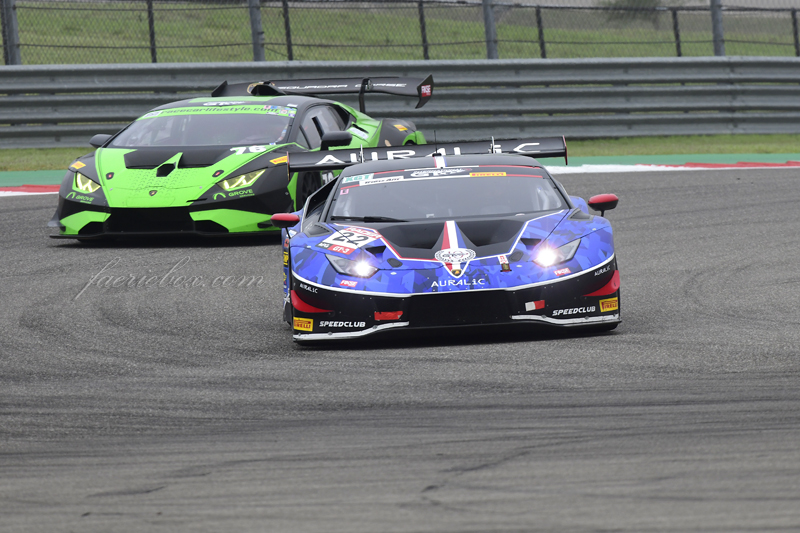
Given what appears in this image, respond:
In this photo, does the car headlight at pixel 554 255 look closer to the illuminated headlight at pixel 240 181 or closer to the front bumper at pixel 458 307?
the front bumper at pixel 458 307

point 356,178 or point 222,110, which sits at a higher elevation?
point 222,110

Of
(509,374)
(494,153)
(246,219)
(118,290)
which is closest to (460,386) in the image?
(509,374)

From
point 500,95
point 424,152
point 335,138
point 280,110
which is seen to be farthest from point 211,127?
point 500,95

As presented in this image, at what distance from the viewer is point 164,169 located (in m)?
10.5

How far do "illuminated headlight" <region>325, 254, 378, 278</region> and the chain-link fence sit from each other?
33.3ft

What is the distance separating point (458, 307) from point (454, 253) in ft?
1.15

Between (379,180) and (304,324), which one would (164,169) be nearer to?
(379,180)

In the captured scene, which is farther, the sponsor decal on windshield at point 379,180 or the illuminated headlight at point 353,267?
the sponsor decal on windshield at point 379,180

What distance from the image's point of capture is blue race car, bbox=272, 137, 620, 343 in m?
6.31

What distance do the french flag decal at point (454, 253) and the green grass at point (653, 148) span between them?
1066 centimetres

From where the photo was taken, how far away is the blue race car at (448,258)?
631 cm

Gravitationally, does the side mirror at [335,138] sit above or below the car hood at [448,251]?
above

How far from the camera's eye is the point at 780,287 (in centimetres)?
803

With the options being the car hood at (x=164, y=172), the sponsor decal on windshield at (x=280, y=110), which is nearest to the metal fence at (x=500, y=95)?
the sponsor decal on windshield at (x=280, y=110)
